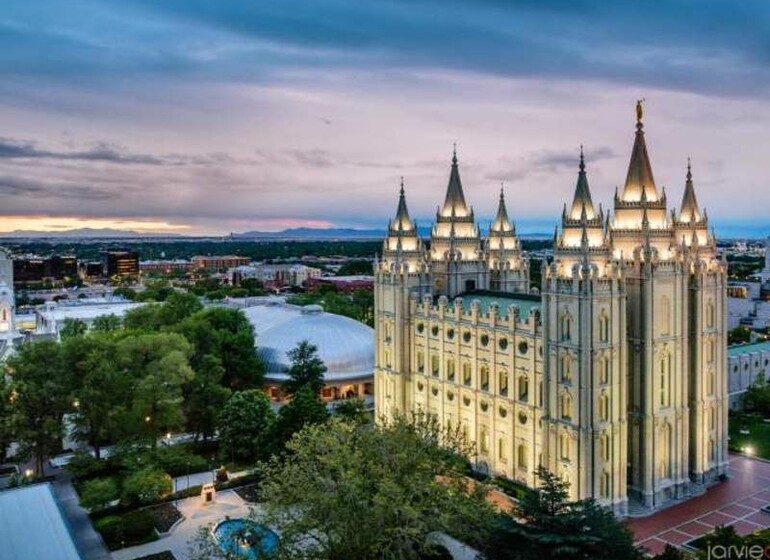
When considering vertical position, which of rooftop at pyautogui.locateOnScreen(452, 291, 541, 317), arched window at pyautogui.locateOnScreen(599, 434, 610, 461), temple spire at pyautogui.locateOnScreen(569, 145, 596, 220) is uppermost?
temple spire at pyautogui.locateOnScreen(569, 145, 596, 220)

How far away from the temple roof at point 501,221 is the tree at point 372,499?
4269 cm

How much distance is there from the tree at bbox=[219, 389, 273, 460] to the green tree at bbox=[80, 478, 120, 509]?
11818 millimetres

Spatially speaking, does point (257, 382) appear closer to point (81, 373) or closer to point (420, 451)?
point (81, 373)

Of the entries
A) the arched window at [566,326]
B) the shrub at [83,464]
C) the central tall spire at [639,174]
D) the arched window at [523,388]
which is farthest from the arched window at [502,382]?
the shrub at [83,464]

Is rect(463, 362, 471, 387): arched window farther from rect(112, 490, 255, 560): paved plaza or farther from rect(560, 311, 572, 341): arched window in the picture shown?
rect(112, 490, 255, 560): paved plaza

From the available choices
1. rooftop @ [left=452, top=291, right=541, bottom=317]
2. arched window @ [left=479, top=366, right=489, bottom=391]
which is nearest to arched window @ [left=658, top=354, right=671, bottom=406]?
rooftop @ [left=452, top=291, right=541, bottom=317]

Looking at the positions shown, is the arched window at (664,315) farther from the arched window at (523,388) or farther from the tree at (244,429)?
the tree at (244,429)

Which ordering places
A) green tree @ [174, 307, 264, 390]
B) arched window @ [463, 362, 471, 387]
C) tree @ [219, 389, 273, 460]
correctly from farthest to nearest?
green tree @ [174, 307, 264, 390] < tree @ [219, 389, 273, 460] < arched window @ [463, 362, 471, 387]

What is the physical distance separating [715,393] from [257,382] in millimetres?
50574

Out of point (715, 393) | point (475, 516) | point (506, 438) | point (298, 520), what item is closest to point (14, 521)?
point (298, 520)

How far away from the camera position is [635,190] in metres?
53.4

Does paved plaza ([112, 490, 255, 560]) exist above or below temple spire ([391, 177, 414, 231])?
below

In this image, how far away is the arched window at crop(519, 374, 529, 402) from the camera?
53.6 meters

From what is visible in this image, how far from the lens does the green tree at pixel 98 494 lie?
48.2m
